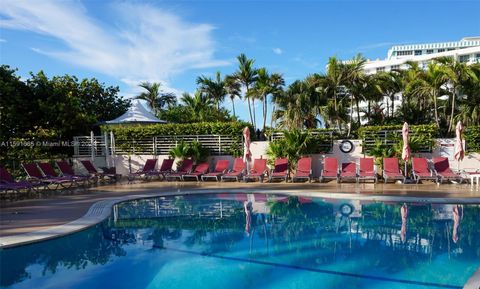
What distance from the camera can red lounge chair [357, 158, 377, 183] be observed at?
45.2ft

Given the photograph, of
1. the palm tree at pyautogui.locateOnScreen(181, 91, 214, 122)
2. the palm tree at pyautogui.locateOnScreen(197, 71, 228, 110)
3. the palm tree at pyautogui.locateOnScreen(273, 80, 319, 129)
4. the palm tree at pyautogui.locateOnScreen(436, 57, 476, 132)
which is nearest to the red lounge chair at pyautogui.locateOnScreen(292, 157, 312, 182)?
the palm tree at pyautogui.locateOnScreen(436, 57, 476, 132)

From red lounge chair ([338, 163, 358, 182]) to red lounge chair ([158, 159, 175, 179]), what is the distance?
279 inches

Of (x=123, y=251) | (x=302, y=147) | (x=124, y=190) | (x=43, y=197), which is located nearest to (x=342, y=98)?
(x=302, y=147)

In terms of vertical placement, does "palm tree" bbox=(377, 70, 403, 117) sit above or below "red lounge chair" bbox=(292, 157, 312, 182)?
above

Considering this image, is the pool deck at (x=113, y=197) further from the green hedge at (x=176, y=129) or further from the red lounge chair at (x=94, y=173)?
the green hedge at (x=176, y=129)

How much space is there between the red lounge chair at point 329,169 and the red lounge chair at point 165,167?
6.41 meters

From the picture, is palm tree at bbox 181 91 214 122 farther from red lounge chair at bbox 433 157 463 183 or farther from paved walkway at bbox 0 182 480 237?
red lounge chair at bbox 433 157 463 183

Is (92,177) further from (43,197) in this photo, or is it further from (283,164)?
(283,164)

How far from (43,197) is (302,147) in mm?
9551

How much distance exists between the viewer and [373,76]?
842 inches

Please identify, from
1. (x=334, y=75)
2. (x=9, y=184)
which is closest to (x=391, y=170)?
(x=334, y=75)

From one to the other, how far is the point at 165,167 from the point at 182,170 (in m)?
0.81

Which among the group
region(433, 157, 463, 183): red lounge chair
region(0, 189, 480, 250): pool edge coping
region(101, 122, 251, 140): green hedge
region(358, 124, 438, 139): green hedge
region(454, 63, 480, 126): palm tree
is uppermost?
region(454, 63, 480, 126): palm tree

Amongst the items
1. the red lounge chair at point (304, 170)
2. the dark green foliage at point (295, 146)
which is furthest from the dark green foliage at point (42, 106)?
the red lounge chair at point (304, 170)
